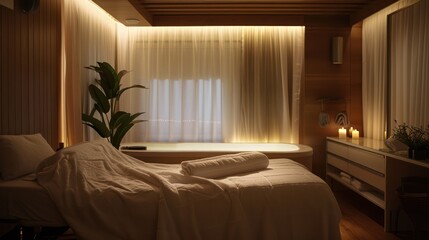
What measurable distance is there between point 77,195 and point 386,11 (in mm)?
3538

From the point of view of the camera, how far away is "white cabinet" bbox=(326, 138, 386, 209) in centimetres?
288

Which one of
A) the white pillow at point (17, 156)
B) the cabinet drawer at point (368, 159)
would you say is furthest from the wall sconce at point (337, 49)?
the white pillow at point (17, 156)

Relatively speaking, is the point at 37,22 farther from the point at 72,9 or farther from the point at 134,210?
the point at 134,210

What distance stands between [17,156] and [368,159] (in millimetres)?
2818

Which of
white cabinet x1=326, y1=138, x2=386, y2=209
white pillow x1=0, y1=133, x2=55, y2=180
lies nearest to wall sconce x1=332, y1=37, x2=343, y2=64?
white cabinet x1=326, y1=138, x2=386, y2=209

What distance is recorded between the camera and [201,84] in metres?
4.50

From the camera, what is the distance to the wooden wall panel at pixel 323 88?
14.1 feet

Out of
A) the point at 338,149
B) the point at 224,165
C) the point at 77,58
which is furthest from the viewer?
the point at 338,149

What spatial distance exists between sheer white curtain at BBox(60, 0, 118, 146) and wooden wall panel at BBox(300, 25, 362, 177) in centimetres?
263

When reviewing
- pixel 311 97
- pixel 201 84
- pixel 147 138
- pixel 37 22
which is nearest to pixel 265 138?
pixel 311 97

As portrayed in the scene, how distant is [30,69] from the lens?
8.29ft

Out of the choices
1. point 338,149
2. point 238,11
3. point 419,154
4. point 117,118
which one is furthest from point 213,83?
point 419,154

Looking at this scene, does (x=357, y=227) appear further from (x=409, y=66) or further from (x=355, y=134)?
(x=409, y=66)

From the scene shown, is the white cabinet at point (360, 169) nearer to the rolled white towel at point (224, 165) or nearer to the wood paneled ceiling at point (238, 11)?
the rolled white towel at point (224, 165)
